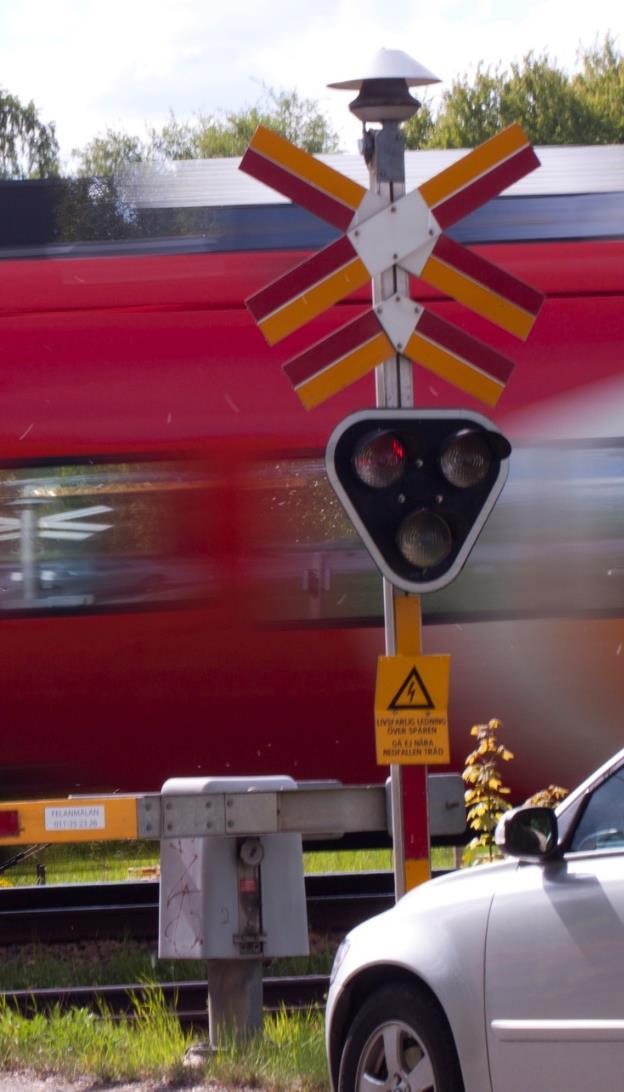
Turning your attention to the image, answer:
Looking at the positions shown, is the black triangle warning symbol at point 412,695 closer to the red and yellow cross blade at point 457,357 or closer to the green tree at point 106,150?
the red and yellow cross blade at point 457,357

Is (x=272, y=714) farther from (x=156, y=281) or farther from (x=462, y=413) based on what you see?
(x=462, y=413)

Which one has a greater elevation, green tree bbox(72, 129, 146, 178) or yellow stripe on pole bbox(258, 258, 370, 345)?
green tree bbox(72, 129, 146, 178)

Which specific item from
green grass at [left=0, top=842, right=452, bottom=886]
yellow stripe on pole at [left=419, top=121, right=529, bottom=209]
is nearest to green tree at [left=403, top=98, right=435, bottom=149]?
green grass at [left=0, top=842, right=452, bottom=886]

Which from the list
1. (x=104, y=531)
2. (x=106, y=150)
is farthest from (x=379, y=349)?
(x=106, y=150)

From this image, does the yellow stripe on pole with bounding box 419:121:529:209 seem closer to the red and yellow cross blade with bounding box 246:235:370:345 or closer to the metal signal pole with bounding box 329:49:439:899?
the metal signal pole with bounding box 329:49:439:899

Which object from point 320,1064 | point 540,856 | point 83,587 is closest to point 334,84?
point 540,856

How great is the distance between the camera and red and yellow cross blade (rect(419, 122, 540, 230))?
19.6ft

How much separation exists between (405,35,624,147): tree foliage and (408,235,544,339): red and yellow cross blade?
51073 mm

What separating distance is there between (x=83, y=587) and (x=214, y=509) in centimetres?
79

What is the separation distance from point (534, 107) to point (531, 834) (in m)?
54.8

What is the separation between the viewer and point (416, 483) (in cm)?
566

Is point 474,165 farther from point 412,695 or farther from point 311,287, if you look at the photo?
point 412,695

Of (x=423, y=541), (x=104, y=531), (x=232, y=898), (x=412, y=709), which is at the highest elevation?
(x=104, y=531)

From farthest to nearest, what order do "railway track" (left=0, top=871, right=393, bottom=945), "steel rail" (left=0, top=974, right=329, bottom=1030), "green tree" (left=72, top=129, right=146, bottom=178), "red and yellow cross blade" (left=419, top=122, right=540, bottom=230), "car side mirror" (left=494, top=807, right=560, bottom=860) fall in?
"green tree" (left=72, top=129, right=146, bottom=178) → "railway track" (left=0, top=871, right=393, bottom=945) → "steel rail" (left=0, top=974, right=329, bottom=1030) → "red and yellow cross blade" (left=419, top=122, right=540, bottom=230) → "car side mirror" (left=494, top=807, right=560, bottom=860)
